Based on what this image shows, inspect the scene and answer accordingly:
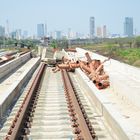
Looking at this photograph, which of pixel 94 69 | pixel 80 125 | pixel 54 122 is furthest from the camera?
pixel 94 69

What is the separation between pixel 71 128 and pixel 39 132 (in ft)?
2.87

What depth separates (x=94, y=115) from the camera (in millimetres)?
12750

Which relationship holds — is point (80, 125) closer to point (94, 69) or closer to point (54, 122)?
point (54, 122)

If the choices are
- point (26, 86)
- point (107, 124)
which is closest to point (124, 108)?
point (107, 124)

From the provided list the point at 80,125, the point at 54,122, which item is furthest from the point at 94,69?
the point at 80,125

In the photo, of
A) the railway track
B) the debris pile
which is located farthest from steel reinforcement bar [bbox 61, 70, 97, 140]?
the debris pile

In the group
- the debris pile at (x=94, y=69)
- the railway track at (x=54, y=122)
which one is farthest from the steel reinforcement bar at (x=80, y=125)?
the debris pile at (x=94, y=69)

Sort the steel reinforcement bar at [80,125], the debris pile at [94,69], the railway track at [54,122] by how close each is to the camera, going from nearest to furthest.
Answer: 1. the steel reinforcement bar at [80,125]
2. the railway track at [54,122]
3. the debris pile at [94,69]

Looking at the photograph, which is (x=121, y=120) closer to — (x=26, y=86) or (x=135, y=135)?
(x=135, y=135)

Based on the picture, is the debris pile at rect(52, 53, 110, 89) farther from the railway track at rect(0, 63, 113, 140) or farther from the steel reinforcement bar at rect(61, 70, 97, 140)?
the steel reinforcement bar at rect(61, 70, 97, 140)

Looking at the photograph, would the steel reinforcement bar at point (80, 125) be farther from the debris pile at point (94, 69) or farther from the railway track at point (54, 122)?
the debris pile at point (94, 69)

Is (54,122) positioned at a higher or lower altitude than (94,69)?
lower

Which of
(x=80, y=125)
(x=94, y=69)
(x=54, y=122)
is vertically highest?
(x=94, y=69)

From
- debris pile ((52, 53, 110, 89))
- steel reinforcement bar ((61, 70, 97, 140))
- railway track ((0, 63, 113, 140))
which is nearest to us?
steel reinforcement bar ((61, 70, 97, 140))
